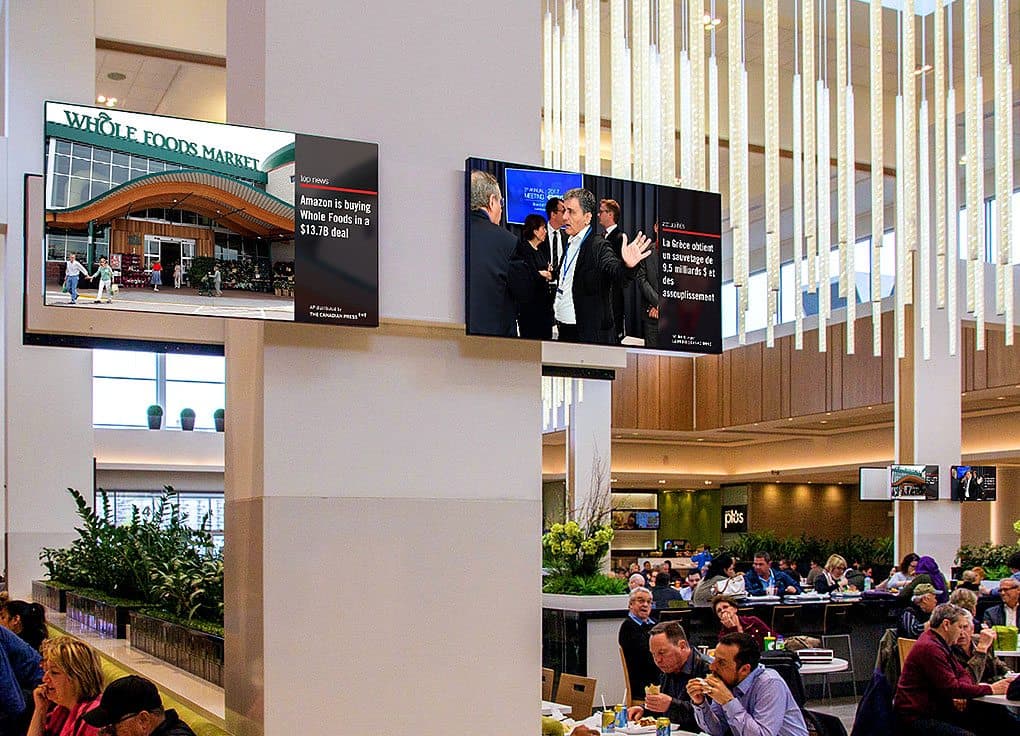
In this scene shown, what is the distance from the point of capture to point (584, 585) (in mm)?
9938

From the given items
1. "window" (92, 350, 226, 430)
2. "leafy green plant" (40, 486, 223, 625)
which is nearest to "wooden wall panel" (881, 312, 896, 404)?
"window" (92, 350, 226, 430)

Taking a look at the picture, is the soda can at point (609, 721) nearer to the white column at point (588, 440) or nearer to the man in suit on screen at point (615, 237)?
the man in suit on screen at point (615, 237)

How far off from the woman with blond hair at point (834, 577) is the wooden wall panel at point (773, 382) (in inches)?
205

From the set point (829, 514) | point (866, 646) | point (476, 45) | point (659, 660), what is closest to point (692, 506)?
point (829, 514)

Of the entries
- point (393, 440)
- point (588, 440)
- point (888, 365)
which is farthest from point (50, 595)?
point (888, 365)

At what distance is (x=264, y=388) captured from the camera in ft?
11.8

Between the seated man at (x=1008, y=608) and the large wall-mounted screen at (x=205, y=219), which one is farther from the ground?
the large wall-mounted screen at (x=205, y=219)

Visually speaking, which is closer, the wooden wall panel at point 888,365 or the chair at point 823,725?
the chair at point 823,725

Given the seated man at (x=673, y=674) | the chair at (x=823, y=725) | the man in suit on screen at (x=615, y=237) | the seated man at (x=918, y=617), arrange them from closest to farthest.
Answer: the man in suit on screen at (x=615, y=237)
the chair at (x=823, y=725)
the seated man at (x=673, y=674)
the seated man at (x=918, y=617)

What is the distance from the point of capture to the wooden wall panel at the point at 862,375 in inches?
723

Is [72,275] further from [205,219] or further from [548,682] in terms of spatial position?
[548,682]

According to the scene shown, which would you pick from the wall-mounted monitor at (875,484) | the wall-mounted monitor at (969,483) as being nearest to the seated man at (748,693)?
the wall-mounted monitor at (875,484)

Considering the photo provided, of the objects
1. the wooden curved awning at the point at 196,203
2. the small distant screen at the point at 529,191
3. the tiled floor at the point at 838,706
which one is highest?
the small distant screen at the point at 529,191

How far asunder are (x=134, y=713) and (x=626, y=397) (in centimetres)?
1912
